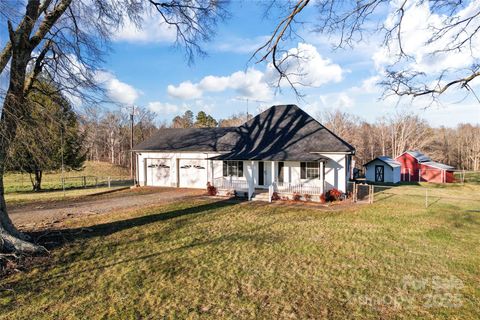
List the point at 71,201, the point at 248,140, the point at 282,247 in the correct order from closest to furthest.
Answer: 1. the point at 282,247
2. the point at 71,201
3. the point at 248,140

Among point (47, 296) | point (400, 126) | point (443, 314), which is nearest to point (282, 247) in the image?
point (443, 314)

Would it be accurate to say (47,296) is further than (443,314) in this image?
Yes

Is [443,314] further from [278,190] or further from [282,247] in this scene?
[278,190]

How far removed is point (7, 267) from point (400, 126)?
50075 mm

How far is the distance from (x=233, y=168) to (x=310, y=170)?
5.15 meters

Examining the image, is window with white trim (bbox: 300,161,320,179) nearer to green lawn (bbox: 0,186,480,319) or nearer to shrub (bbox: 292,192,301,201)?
shrub (bbox: 292,192,301,201)

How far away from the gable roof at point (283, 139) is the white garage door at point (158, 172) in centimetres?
504

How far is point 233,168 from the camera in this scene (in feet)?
59.7

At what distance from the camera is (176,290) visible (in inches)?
205

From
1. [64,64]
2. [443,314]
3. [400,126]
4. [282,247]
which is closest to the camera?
[443,314]

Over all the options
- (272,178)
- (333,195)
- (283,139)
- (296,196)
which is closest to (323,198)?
(333,195)

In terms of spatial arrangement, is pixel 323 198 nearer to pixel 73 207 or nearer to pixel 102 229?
pixel 102 229

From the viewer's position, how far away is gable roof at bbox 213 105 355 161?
15617 mm

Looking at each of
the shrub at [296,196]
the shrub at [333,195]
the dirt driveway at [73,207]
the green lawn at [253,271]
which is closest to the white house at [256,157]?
the shrub at [296,196]
